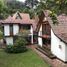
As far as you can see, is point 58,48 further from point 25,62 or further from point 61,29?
point 25,62

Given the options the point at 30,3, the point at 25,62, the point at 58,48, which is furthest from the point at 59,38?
the point at 30,3

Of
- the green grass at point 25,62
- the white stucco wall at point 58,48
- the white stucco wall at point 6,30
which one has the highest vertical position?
the white stucco wall at point 6,30

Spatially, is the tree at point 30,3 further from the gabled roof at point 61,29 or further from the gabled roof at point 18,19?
the gabled roof at point 61,29

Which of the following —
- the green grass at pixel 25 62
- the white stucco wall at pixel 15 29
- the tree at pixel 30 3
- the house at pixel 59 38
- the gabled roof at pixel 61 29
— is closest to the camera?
the green grass at pixel 25 62

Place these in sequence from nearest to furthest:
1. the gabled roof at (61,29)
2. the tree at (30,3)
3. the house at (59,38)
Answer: the house at (59,38), the gabled roof at (61,29), the tree at (30,3)

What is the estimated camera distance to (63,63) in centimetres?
2233

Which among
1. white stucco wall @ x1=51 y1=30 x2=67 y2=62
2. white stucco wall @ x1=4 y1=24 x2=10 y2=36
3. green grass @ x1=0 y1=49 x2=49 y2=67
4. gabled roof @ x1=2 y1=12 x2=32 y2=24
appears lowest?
green grass @ x1=0 y1=49 x2=49 y2=67

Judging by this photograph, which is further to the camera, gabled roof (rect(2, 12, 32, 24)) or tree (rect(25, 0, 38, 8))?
tree (rect(25, 0, 38, 8))

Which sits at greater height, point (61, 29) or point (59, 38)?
point (61, 29)

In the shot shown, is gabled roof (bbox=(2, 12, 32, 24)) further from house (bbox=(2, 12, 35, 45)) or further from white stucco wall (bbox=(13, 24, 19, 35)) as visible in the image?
white stucco wall (bbox=(13, 24, 19, 35))

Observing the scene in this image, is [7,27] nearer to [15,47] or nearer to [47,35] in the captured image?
[15,47]

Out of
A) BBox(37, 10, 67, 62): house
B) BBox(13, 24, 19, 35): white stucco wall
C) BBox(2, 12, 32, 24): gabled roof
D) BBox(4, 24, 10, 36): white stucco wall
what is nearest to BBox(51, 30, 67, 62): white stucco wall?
BBox(37, 10, 67, 62): house

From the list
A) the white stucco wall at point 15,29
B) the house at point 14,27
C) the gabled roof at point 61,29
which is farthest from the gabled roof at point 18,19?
the gabled roof at point 61,29

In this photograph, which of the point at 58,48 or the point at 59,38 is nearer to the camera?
the point at 59,38
